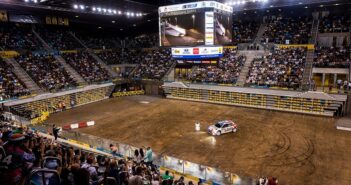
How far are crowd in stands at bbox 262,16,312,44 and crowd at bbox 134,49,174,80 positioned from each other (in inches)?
654

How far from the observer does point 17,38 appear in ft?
121

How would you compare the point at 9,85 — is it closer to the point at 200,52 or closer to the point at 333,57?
the point at 200,52

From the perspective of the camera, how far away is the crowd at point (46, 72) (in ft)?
104

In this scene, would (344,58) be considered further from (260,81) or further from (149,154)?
(149,154)

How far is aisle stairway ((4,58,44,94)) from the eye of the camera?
29953mm

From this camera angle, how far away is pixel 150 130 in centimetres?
2245

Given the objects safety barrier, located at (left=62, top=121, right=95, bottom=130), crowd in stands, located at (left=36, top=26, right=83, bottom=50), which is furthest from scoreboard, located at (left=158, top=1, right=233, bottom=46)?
crowd in stands, located at (left=36, top=26, right=83, bottom=50)

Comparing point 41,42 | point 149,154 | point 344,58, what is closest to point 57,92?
point 41,42

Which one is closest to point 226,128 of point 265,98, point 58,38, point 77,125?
point 265,98

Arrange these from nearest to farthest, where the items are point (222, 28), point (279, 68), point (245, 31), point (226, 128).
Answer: point (226, 128) < point (222, 28) < point (279, 68) < point (245, 31)

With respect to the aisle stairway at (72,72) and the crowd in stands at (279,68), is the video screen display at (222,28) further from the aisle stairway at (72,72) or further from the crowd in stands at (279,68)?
the aisle stairway at (72,72)

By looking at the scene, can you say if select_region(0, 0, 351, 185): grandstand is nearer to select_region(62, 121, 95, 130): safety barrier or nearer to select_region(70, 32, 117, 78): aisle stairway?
select_region(70, 32, 117, 78): aisle stairway

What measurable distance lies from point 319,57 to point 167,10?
2131 centimetres

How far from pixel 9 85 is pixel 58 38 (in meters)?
17.5
